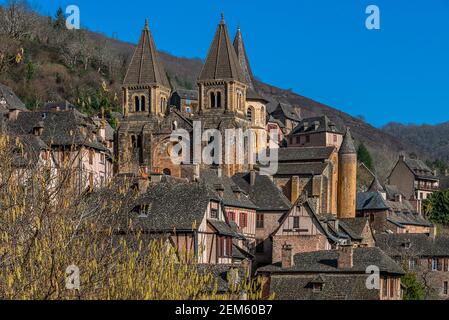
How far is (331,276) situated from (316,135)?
2531 inches

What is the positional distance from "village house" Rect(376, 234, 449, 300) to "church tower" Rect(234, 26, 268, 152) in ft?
79.1

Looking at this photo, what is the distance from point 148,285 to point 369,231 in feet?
172

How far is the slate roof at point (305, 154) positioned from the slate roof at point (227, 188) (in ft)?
46.1

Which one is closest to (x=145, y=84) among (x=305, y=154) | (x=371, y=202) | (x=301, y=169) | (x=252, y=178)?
(x=305, y=154)

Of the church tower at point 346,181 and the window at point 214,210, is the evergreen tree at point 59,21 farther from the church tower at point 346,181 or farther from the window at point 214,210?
the window at point 214,210

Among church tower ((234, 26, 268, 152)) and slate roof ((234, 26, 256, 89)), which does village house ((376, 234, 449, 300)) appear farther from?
slate roof ((234, 26, 256, 89))

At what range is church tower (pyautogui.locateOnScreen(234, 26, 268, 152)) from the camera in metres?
89.6

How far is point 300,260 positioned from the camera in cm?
4822

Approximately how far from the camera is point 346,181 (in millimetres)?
81312

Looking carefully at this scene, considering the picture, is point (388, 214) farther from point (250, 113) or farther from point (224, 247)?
point (224, 247)

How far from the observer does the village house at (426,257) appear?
214 ft
